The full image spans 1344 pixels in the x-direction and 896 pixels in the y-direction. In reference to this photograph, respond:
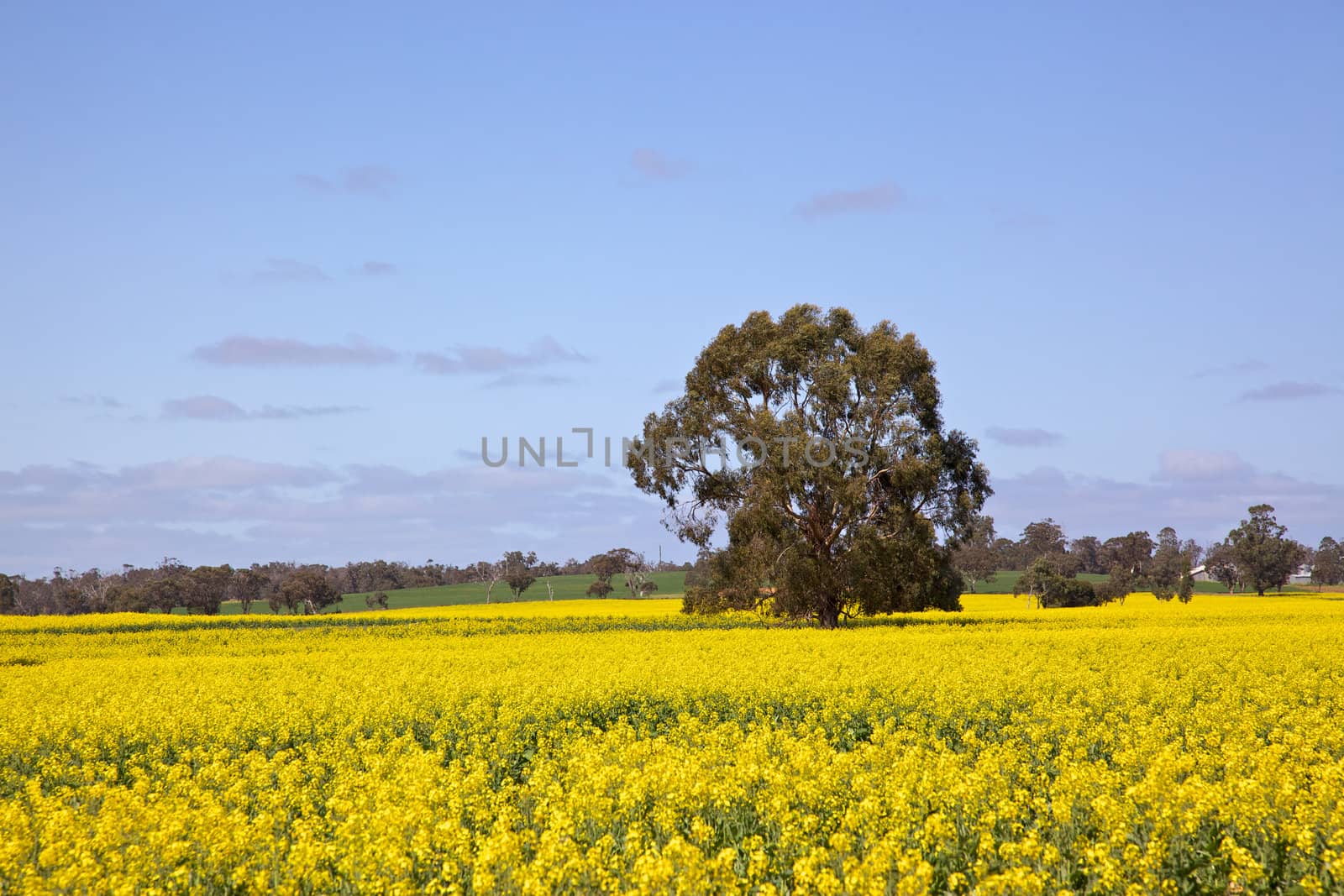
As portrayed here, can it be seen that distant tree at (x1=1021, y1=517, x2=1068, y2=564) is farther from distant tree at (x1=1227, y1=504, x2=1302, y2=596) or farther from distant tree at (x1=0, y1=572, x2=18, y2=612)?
distant tree at (x1=0, y1=572, x2=18, y2=612)

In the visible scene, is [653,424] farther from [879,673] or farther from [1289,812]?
[1289,812]

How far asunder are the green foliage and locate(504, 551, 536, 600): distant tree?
91.3 m

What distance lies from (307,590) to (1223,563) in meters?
A: 105

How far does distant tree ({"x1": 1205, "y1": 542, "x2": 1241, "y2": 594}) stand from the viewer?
116938 millimetres

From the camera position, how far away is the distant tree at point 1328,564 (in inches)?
5797

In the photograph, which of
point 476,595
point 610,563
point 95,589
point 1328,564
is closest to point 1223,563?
point 1328,564

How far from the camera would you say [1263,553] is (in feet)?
364

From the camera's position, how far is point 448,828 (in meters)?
8.48

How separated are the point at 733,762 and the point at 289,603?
104m

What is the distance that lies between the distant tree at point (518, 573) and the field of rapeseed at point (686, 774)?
11067 centimetres

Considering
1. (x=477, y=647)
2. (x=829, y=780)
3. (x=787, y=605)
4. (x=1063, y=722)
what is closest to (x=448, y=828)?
(x=829, y=780)

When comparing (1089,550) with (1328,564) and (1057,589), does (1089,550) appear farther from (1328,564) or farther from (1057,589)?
(1057,589)

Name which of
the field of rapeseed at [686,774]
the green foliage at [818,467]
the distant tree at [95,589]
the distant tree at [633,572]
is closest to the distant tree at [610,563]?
the distant tree at [633,572]

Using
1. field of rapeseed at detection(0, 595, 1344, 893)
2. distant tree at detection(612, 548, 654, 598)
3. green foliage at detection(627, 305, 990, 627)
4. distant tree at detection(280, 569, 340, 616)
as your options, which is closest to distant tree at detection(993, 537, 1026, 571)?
distant tree at detection(612, 548, 654, 598)
